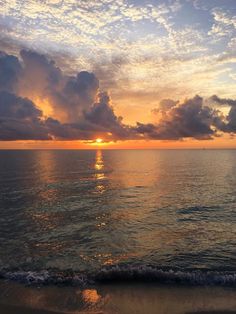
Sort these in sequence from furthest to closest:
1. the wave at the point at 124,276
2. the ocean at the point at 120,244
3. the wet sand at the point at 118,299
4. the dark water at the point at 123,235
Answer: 1. the dark water at the point at 123,235
2. the ocean at the point at 120,244
3. the wave at the point at 124,276
4. the wet sand at the point at 118,299

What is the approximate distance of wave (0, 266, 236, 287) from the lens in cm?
2153

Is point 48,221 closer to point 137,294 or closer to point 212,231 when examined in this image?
point 212,231

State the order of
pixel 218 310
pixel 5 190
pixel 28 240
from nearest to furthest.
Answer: pixel 218 310 → pixel 28 240 → pixel 5 190

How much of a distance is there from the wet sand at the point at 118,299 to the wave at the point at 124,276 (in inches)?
31.9

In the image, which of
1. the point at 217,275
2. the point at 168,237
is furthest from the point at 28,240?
the point at 217,275

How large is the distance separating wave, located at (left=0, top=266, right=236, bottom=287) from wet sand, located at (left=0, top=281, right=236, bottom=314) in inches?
31.9

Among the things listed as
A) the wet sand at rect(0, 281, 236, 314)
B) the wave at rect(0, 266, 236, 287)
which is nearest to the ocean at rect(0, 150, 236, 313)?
the wave at rect(0, 266, 236, 287)

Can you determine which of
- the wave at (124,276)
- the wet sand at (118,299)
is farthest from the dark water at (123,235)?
the wet sand at (118,299)

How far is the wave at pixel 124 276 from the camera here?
2153 cm

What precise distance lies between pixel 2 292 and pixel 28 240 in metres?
12.7

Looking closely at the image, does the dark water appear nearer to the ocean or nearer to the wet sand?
the ocean

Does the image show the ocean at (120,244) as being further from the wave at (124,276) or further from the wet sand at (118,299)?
the wet sand at (118,299)

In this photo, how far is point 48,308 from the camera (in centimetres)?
1750

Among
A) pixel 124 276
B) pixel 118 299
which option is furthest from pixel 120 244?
pixel 118 299
